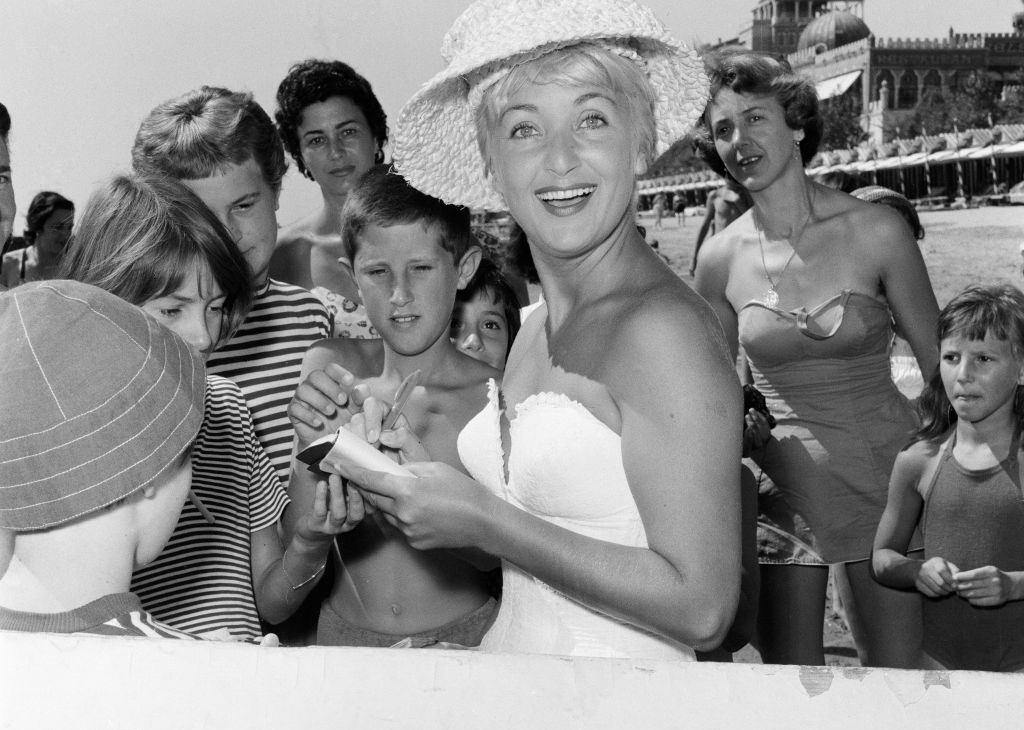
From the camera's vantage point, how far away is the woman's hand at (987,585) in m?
2.69

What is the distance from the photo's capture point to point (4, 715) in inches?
46.6

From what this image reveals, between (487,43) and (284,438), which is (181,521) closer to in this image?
(284,438)

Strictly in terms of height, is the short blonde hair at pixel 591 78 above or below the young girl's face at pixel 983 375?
above

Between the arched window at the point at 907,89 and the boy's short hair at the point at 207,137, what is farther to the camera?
the arched window at the point at 907,89

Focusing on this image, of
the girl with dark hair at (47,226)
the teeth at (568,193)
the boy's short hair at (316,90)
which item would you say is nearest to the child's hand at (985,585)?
the teeth at (568,193)

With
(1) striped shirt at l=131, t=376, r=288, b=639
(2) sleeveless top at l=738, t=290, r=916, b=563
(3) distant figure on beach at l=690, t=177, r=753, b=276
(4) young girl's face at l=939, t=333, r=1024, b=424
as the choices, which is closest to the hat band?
(1) striped shirt at l=131, t=376, r=288, b=639

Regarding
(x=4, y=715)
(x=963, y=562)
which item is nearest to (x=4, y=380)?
(x=4, y=715)

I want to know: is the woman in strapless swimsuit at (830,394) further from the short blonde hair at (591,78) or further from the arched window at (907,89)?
the arched window at (907,89)

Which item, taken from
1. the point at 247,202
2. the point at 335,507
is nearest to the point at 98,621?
the point at 335,507

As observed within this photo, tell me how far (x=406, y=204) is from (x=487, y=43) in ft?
2.92

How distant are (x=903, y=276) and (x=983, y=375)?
0.35 m

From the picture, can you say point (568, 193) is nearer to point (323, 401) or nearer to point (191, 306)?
point (323, 401)

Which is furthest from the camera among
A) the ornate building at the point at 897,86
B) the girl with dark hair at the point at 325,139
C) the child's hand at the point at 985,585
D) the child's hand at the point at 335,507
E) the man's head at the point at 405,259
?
the ornate building at the point at 897,86

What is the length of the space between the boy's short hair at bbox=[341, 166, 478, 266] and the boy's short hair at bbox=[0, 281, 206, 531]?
1.23 meters
